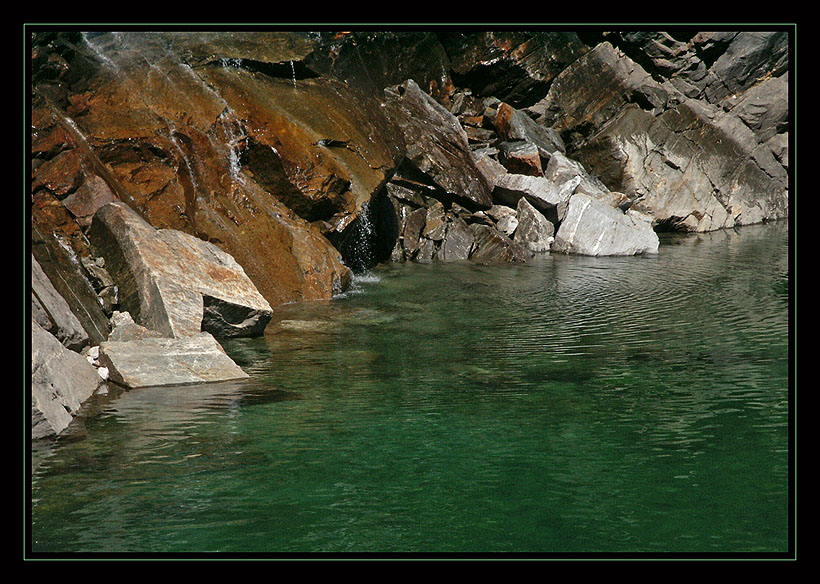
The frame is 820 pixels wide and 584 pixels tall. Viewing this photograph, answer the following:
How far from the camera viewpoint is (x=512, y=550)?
17.8 ft

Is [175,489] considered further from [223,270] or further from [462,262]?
[462,262]

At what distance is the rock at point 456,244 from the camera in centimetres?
2098

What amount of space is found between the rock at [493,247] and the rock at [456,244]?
15 cm

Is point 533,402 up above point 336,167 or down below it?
below

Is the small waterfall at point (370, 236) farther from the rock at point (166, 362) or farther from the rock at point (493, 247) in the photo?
the rock at point (166, 362)

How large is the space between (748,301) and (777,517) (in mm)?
9416

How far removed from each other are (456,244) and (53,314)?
12.9 metres

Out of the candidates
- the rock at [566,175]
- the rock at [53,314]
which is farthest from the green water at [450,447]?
the rock at [566,175]

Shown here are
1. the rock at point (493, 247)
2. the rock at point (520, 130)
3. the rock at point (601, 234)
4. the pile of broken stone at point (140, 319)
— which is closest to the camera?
the pile of broken stone at point (140, 319)

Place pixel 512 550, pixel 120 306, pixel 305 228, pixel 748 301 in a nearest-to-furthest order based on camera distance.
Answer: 1. pixel 512 550
2. pixel 120 306
3. pixel 748 301
4. pixel 305 228

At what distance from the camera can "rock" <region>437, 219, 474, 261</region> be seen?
826 inches

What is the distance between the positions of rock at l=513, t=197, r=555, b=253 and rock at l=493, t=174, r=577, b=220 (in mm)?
251

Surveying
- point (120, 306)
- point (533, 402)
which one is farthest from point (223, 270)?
point (533, 402)

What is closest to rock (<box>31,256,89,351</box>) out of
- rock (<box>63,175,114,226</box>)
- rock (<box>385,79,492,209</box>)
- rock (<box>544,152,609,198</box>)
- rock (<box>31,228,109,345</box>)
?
rock (<box>31,228,109,345</box>)
